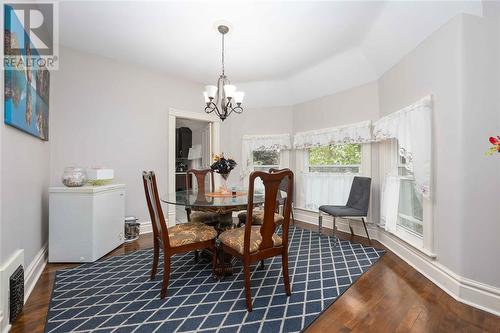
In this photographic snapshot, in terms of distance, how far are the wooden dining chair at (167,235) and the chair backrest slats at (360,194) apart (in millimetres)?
2173

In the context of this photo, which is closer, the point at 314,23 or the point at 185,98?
the point at 314,23

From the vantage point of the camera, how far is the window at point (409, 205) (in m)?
2.51

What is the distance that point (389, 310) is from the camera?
5.44 ft

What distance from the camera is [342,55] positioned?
3.20 m

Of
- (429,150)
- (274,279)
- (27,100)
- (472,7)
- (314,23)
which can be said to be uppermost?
(314,23)

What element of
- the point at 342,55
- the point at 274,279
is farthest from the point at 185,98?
the point at 274,279

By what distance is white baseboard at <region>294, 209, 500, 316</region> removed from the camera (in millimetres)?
1662

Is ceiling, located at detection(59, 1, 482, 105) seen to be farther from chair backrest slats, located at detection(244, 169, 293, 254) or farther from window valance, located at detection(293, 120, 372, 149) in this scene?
chair backrest slats, located at detection(244, 169, 293, 254)

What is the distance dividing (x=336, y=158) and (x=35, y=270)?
160 inches

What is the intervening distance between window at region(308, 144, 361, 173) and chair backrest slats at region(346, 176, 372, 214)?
37 cm

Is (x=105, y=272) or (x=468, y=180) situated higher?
(x=468, y=180)

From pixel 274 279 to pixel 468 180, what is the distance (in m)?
1.80

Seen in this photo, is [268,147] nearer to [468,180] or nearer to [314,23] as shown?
[314,23]
